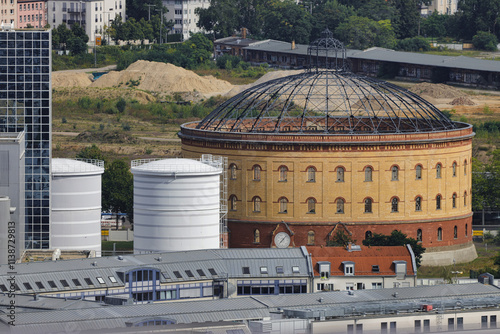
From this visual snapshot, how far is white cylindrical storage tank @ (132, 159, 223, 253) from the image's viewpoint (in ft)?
377

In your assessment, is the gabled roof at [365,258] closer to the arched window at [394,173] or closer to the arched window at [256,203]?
the arched window at [394,173]

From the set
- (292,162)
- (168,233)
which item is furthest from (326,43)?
(168,233)

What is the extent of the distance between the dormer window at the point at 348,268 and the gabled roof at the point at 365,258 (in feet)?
1.03

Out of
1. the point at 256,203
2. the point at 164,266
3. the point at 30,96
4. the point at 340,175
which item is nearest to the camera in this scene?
the point at 164,266

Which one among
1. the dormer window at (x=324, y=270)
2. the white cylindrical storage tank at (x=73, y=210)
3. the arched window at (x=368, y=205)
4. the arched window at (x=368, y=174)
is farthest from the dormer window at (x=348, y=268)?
the white cylindrical storage tank at (x=73, y=210)

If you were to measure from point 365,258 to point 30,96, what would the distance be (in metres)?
29.8

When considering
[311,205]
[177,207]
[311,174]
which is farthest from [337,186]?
[177,207]

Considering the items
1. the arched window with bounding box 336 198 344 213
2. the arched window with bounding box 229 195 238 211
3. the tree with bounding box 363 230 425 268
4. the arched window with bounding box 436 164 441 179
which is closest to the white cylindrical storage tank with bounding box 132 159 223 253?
the arched window with bounding box 229 195 238 211

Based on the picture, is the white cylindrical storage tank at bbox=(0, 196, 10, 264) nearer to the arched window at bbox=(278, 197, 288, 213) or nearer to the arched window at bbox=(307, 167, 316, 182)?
the arched window at bbox=(278, 197, 288, 213)

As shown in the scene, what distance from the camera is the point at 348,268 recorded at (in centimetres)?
11050

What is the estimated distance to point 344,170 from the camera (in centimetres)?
12681

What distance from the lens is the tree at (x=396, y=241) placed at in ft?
404

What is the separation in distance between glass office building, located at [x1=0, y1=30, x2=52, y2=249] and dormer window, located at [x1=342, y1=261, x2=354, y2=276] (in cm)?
2434

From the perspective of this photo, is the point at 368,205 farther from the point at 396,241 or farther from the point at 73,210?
the point at 73,210
